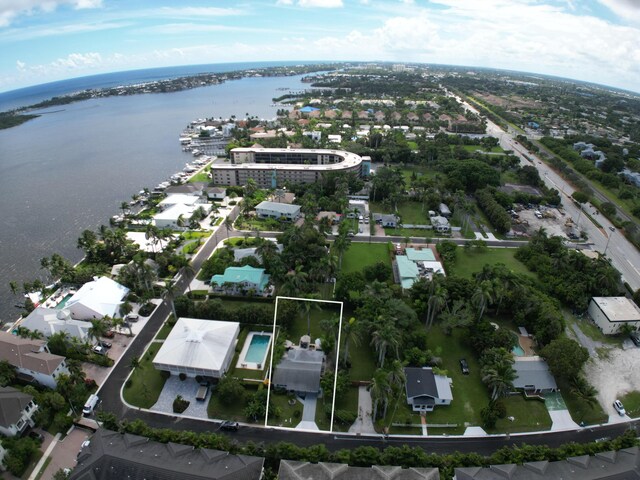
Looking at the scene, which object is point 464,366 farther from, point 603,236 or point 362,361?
point 603,236

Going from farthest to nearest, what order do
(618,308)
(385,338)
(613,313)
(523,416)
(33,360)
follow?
(618,308)
(613,313)
(33,360)
(385,338)
(523,416)

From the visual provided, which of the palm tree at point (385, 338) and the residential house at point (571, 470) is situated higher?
the palm tree at point (385, 338)

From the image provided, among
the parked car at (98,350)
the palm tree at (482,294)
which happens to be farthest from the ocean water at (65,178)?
the palm tree at (482,294)

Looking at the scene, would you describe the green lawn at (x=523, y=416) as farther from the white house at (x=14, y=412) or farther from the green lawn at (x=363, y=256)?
the white house at (x=14, y=412)

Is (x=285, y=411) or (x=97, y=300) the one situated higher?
(x=97, y=300)

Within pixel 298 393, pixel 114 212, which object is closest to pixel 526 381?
pixel 298 393

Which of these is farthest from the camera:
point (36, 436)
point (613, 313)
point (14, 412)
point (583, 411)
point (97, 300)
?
point (97, 300)

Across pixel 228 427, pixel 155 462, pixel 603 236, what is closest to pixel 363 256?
pixel 228 427
